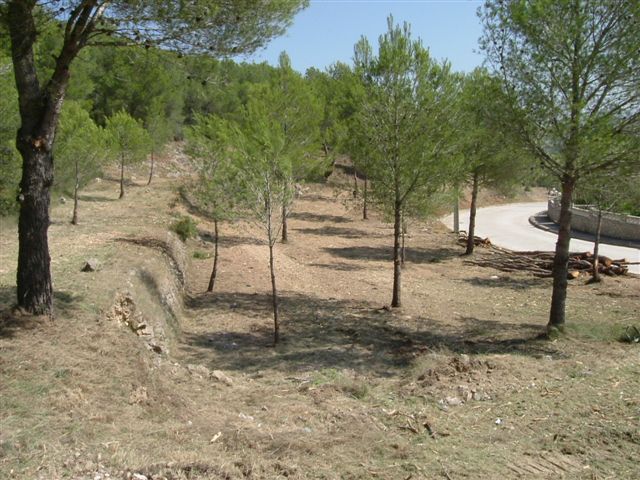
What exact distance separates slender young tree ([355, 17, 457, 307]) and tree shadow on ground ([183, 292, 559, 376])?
2.16m

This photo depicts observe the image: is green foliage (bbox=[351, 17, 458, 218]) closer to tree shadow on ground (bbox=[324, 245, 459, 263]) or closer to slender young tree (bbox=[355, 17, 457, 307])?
slender young tree (bbox=[355, 17, 457, 307])

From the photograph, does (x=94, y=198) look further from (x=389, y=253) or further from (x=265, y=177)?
(x=265, y=177)

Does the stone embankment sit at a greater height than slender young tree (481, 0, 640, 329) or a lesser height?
lesser

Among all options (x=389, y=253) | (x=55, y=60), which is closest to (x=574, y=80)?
(x=55, y=60)

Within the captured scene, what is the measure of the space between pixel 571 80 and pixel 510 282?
9.88m

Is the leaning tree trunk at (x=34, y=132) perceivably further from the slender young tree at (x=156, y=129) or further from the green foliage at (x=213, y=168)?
the slender young tree at (x=156, y=129)

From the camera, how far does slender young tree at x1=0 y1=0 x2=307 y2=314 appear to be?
23.3ft

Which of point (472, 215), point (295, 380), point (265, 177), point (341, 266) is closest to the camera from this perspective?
point (295, 380)

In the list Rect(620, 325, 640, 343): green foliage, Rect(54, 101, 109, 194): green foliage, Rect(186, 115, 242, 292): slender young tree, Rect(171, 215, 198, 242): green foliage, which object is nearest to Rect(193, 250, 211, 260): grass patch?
Rect(171, 215, 198, 242): green foliage

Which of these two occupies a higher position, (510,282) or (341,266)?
(510,282)

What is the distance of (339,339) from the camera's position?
1209cm

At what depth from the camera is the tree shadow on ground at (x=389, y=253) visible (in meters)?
23.4

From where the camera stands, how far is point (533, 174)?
11.1 metres

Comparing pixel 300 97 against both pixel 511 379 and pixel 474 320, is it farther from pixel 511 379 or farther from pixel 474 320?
pixel 511 379
